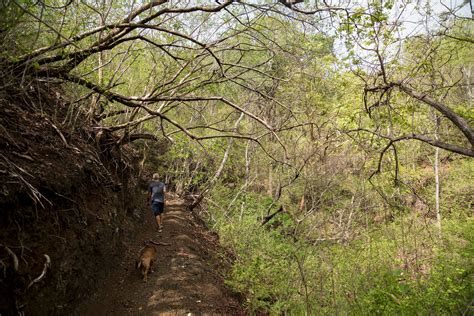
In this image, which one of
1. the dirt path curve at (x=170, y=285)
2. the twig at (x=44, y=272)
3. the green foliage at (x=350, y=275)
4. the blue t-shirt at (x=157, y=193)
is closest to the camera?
the twig at (x=44, y=272)

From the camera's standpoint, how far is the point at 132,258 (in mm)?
8094

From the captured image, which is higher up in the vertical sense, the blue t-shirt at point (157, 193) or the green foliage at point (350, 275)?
the blue t-shirt at point (157, 193)

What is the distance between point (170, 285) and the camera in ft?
23.3

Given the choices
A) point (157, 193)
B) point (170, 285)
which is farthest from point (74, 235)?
point (157, 193)

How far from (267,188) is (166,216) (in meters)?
8.93

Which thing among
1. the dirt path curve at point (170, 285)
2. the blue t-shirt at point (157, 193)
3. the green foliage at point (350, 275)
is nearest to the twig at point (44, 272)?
the dirt path curve at point (170, 285)

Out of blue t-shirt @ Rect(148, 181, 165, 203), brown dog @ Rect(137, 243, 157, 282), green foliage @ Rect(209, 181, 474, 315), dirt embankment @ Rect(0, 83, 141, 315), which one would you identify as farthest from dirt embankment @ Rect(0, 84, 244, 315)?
green foliage @ Rect(209, 181, 474, 315)

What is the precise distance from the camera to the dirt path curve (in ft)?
20.6

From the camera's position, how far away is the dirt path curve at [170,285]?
247 inches

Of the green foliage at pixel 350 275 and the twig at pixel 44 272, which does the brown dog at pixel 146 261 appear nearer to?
the green foliage at pixel 350 275

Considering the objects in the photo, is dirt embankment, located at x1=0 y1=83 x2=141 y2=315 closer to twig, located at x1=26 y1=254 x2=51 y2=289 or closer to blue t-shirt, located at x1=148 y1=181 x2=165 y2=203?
twig, located at x1=26 y1=254 x2=51 y2=289

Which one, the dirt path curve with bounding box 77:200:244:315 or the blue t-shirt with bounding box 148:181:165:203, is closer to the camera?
the dirt path curve with bounding box 77:200:244:315

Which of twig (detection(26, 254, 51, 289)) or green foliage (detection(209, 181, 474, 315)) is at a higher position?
twig (detection(26, 254, 51, 289))

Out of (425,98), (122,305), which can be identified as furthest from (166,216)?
(425,98)
